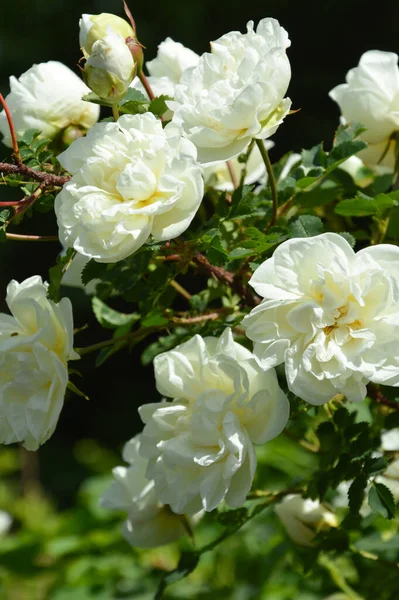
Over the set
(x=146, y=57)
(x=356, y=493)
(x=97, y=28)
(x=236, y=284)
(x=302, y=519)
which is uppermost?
(x=97, y=28)

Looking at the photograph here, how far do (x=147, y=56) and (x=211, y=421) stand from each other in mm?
3787

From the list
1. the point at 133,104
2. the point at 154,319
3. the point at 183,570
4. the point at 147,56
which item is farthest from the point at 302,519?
the point at 147,56

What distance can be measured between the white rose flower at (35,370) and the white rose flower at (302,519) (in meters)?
0.35

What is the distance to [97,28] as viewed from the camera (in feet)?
2.11

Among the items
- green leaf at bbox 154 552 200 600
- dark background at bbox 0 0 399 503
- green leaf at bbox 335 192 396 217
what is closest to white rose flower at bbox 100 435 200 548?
green leaf at bbox 154 552 200 600

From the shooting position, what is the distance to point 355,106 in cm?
82

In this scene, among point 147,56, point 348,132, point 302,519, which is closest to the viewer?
point 348,132

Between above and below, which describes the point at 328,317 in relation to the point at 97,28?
below

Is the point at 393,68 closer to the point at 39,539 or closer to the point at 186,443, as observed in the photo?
the point at 186,443

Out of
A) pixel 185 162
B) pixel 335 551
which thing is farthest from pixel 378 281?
pixel 335 551

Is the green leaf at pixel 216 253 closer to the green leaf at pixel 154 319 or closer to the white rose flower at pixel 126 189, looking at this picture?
the white rose flower at pixel 126 189

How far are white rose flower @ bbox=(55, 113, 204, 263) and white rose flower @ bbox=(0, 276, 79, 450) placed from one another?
0.25ft

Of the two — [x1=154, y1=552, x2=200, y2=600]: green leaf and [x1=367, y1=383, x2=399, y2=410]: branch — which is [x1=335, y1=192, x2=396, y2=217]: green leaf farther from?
[x1=154, y1=552, x2=200, y2=600]: green leaf

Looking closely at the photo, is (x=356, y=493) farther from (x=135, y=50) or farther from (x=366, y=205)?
(x=135, y=50)
